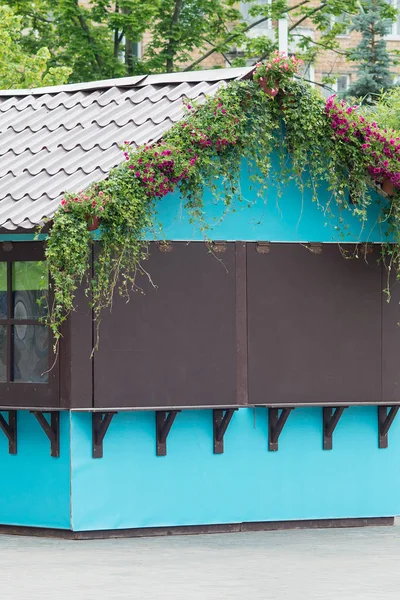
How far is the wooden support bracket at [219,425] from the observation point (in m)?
11.4

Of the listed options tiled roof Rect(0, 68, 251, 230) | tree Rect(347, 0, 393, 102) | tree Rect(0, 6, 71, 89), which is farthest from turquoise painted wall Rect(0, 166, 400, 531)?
tree Rect(347, 0, 393, 102)

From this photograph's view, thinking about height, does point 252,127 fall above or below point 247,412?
above

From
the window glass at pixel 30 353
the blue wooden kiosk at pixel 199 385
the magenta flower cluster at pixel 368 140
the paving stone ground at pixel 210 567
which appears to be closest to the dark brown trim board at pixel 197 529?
the blue wooden kiosk at pixel 199 385

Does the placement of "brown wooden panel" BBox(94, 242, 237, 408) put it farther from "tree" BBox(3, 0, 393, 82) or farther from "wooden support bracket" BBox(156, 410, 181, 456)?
"tree" BBox(3, 0, 393, 82)

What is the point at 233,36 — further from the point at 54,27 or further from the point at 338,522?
the point at 338,522

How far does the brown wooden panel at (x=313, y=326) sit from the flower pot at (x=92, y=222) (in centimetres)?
157

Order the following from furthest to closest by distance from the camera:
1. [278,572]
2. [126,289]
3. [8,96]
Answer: [8,96] → [126,289] → [278,572]

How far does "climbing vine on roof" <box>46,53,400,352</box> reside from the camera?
1041cm

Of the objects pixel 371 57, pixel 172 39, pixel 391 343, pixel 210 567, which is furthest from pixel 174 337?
pixel 172 39

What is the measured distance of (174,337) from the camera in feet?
36.9

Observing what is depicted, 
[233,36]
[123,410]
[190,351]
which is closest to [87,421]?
[123,410]

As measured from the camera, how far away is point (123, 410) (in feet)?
35.8

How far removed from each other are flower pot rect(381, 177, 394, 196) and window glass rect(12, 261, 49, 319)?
285cm

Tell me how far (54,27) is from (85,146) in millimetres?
19642
